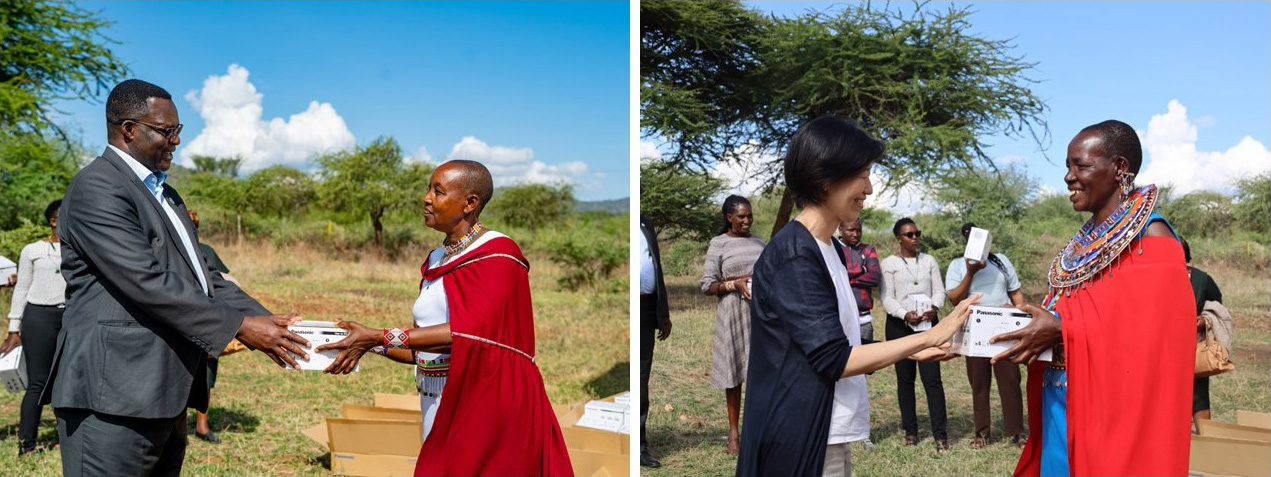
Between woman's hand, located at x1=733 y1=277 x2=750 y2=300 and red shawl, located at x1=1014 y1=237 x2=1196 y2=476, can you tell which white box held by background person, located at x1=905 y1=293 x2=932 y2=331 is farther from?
red shawl, located at x1=1014 y1=237 x2=1196 y2=476

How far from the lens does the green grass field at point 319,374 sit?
6188 mm

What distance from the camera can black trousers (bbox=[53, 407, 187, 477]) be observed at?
2.91m

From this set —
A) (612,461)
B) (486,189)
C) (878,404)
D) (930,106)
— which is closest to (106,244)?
→ (486,189)

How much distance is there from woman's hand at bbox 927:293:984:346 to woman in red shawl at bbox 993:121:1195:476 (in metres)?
0.17

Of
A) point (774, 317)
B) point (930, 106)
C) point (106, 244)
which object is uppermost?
point (930, 106)

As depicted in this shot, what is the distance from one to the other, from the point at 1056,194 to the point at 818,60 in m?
4.13

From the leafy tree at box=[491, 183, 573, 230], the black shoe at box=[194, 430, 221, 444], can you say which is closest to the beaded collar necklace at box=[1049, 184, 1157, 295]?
the black shoe at box=[194, 430, 221, 444]

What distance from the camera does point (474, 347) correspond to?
3.13 m

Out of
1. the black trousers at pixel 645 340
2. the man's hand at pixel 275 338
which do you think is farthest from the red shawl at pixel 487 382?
the black trousers at pixel 645 340

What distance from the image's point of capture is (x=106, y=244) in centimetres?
286

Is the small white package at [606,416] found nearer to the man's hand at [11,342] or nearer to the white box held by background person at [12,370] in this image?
the white box held by background person at [12,370]

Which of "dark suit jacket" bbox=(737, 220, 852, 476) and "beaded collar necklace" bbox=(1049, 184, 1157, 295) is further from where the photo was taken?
"beaded collar necklace" bbox=(1049, 184, 1157, 295)

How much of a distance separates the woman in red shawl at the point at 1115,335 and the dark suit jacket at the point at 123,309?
2.60 meters

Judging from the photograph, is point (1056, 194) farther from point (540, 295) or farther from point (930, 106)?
point (540, 295)
